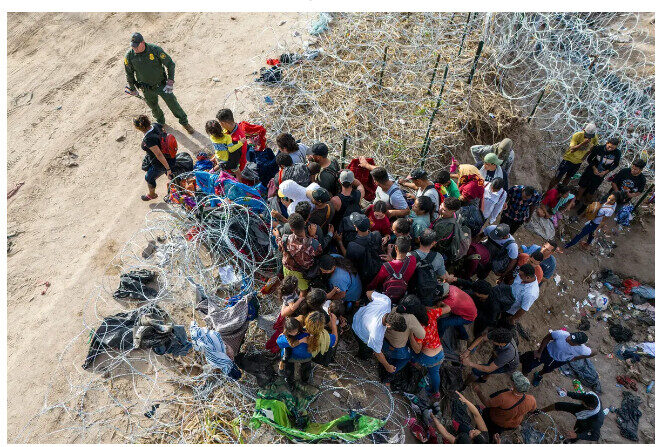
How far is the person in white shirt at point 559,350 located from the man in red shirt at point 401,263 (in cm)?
223

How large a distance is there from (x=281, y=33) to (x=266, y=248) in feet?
20.0

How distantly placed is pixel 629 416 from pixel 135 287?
737 cm

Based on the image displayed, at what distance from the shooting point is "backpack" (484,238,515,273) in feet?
16.7

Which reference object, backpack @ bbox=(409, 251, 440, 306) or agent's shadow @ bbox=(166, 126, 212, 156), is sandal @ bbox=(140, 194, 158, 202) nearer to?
agent's shadow @ bbox=(166, 126, 212, 156)

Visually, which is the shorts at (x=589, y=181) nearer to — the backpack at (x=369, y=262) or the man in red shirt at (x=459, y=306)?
the man in red shirt at (x=459, y=306)

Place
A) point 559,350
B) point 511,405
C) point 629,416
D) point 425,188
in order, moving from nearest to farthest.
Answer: point 511,405
point 559,350
point 425,188
point 629,416

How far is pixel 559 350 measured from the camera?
493 centimetres

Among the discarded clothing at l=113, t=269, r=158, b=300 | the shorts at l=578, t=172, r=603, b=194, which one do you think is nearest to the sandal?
the discarded clothing at l=113, t=269, r=158, b=300

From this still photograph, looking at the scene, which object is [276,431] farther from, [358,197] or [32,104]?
[32,104]

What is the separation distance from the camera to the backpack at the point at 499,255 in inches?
201

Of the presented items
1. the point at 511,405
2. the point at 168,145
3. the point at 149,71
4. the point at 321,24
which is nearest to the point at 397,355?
the point at 511,405

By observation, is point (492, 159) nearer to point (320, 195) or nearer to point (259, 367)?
point (320, 195)

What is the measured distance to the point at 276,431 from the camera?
4.10 m

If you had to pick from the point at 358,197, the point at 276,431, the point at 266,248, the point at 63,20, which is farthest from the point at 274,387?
the point at 63,20
